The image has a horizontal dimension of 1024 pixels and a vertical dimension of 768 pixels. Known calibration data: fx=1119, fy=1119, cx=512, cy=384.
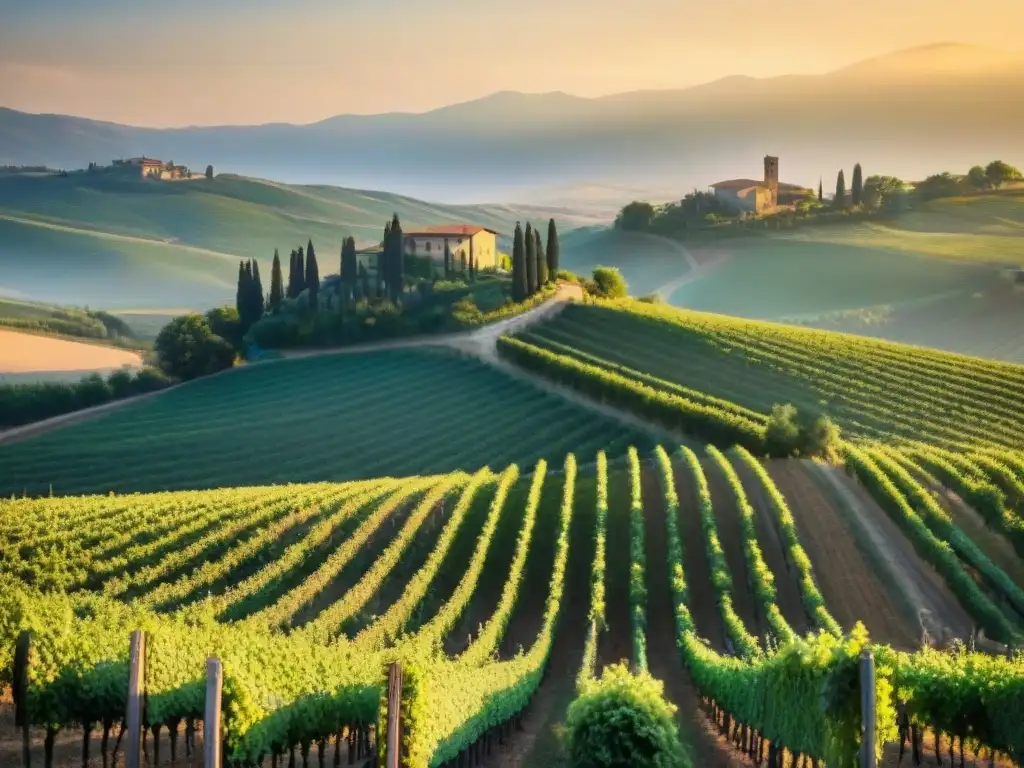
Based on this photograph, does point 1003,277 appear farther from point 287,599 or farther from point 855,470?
point 287,599

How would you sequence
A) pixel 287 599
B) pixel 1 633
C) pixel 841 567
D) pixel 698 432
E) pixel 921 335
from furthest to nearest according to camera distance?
pixel 921 335 → pixel 698 432 → pixel 841 567 → pixel 287 599 → pixel 1 633

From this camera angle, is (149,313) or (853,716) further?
(149,313)

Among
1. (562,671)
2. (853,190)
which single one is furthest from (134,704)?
(853,190)

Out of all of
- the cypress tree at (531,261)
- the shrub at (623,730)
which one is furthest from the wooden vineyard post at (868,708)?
the cypress tree at (531,261)

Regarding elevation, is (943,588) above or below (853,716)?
below

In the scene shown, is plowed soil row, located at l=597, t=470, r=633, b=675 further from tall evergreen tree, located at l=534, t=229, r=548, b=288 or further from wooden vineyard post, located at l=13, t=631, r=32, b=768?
tall evergreen tree, located at l=534, t=229, r=548, b=288

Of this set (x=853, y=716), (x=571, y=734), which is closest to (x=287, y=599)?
(x=571, y=734)

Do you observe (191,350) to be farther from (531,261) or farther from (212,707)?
(212,707)

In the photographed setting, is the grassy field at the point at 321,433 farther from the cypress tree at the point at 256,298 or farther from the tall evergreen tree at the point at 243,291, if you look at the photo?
Answer: the cypress tree at the point at 256,298
